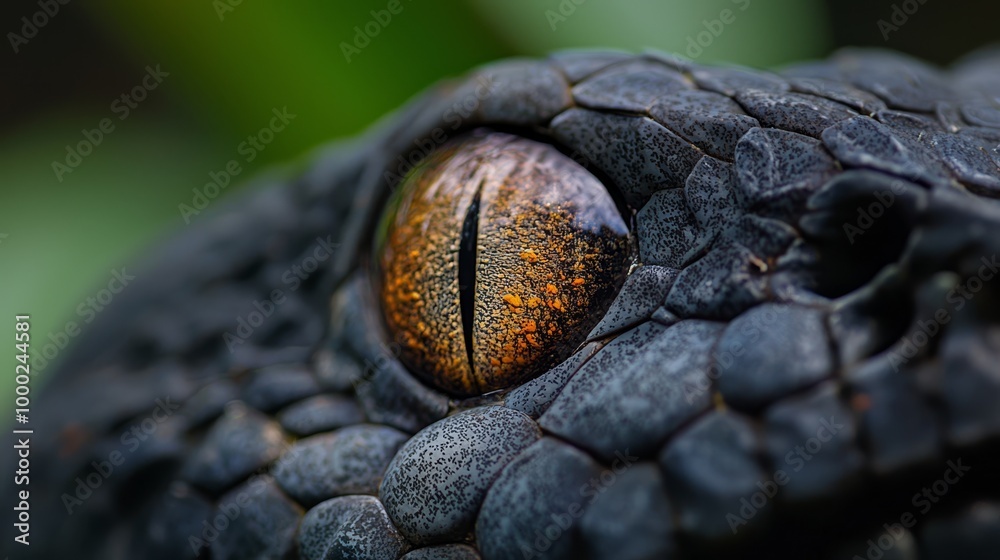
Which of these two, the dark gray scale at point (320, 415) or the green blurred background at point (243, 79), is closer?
the dark gray scale at point (320, 415)

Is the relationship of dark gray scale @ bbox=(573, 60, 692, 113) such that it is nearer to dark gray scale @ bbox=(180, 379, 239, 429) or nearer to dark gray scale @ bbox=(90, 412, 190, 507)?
dark gray scale @ bbox=(180, 379, 239, 429)

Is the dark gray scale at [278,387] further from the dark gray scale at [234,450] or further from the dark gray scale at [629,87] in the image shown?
the dark gray scale at [629,87]

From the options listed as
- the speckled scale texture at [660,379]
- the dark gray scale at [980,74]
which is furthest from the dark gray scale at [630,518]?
the dark gray scale at [980,74]

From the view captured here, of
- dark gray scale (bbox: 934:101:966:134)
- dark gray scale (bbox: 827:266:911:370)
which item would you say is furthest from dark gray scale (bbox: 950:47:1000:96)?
dark gray scale (bbox: 827:266:911:370)

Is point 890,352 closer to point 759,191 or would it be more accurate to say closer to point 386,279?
point 759,191

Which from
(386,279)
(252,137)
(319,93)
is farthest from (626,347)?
(252,137)

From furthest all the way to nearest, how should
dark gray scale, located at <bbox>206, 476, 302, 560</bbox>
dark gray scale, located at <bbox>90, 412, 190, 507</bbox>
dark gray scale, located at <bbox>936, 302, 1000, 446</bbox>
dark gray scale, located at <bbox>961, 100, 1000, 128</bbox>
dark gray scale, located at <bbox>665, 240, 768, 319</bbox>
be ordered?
dark gray scale, located at <bbox>90, 412, 190, 507</bbox> → dark gray scale, located at <bbox>206, 476, 302, 560</bbox> → dark gray scale, located at <bbox>961, 100, 1000, 128</bbox> → dark gray scale, located at <bbox>665, 240, 768, 319</bbox> → dark gray scale, located at <bbox>936, 302, 1000, 446</bbox>

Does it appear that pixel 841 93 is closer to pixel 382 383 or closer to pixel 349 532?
pixel 382 383
